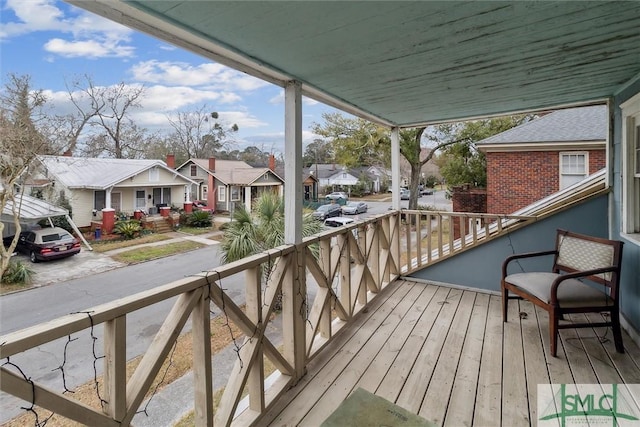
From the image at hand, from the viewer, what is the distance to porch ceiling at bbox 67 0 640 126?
1344mm

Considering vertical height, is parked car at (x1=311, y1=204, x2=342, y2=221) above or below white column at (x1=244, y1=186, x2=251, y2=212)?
below

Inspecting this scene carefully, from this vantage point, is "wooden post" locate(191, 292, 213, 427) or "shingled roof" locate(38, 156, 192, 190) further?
"shingled roof" locate(38, 156, 192, 190)

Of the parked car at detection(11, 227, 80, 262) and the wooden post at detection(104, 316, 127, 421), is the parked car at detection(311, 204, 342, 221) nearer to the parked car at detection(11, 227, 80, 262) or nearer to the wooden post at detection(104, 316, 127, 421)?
the parked car at detection(11, 227, 80, 262)

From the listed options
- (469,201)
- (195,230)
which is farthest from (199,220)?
(469,201)

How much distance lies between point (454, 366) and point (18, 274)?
10.6 feet

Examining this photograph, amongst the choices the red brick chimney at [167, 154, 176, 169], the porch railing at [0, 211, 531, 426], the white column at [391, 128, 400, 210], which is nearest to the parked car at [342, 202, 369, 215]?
the white column at [391, 128, 400, 210]

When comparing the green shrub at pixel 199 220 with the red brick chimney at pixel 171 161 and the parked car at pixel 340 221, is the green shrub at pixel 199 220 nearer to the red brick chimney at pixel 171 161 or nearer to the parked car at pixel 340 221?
the red brick chimney at pixel 171 161

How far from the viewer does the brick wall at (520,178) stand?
6.89 m

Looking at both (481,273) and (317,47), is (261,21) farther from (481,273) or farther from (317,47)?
(481,273)

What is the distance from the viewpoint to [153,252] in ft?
12.5

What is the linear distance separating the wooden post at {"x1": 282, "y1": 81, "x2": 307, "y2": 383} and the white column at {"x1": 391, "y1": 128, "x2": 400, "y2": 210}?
2.28 meters

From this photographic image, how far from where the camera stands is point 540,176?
7051 millimetres

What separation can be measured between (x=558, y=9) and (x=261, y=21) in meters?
1.34

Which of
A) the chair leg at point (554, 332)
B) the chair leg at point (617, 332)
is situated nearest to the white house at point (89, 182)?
the chair leg at point (554, 332)
